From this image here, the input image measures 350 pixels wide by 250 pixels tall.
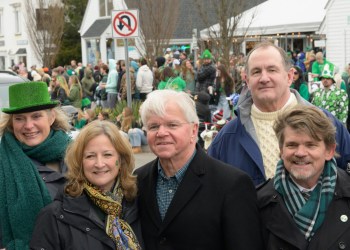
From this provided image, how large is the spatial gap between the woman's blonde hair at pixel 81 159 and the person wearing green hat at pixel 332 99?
8.38 metres

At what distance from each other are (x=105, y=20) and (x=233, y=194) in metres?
42.7

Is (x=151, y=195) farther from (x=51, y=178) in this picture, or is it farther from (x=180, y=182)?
(x=51, y=178)

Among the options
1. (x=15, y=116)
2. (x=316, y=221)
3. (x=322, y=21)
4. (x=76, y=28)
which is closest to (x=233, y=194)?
(x=316, y=221)

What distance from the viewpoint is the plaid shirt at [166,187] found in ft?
11.8

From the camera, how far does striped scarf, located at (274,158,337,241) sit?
3.39 meters

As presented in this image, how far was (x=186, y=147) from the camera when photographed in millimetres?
3590

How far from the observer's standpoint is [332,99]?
38.2 ft

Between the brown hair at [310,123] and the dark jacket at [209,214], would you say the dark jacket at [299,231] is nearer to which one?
the dark jacket at [209,214]

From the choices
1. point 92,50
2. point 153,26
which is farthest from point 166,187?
point 92,50

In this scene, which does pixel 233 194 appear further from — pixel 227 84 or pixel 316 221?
pixel 227 84

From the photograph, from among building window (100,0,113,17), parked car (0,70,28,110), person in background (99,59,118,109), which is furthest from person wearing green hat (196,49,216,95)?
building window (100,0,113,17)

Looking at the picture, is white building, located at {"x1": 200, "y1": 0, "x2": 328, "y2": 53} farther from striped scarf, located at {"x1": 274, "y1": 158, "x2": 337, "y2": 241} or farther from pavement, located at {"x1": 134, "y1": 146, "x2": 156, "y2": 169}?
striped scarf, located at {"x1": 274, "y1": 158, "x2": 337, "y2": 241}

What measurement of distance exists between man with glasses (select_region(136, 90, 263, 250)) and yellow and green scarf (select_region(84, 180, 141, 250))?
11cm

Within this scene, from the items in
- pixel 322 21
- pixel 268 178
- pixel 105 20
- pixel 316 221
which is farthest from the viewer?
pixel 105 20
